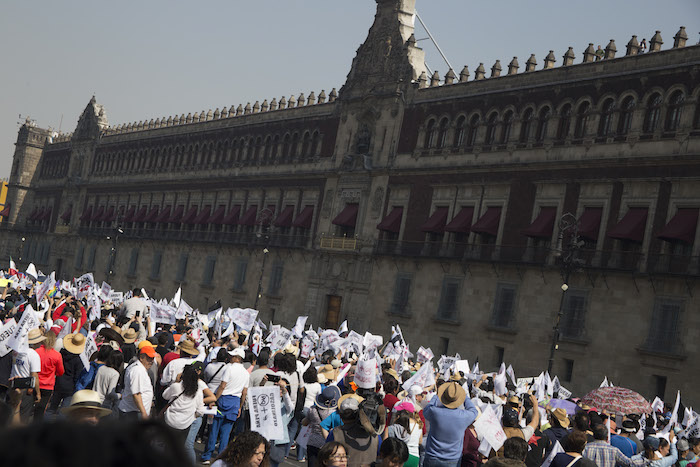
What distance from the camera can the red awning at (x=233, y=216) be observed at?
58.1 m

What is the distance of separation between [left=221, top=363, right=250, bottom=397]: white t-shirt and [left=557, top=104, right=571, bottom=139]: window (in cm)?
2880

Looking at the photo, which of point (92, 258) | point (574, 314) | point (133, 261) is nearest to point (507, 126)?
point (574, 314)

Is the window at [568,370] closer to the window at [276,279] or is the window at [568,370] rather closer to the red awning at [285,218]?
the window at [276,279]

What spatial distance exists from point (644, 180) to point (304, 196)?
72.3 feet

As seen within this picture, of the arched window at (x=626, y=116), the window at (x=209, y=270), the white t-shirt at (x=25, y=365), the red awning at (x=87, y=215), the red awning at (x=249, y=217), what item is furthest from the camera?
the red awning at (x=87, y=215)

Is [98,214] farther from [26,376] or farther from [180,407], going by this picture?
[180,407]

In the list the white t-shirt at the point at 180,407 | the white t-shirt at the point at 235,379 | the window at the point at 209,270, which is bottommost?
the white t-shirt at the point at 180,407

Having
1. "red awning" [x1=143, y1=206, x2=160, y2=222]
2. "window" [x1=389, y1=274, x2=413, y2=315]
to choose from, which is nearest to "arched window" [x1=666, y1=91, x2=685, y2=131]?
"window" [x1=389, y1=274, x2=413, y2=315]

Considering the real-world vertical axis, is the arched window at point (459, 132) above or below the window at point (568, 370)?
above

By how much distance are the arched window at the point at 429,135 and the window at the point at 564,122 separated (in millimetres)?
7680

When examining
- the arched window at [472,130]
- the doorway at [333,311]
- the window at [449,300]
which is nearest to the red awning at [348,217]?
the doorway at [333,311]

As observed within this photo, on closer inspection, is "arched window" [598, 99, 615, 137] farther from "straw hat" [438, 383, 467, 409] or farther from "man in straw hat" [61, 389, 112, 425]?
"man in straw hat" [61, 389, 112, 425]

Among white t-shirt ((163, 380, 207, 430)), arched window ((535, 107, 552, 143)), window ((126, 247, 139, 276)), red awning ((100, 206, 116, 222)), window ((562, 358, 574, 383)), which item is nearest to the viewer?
white t-shirt ((163, 380, 207, 430))

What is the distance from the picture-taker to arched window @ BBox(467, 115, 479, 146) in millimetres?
43803
